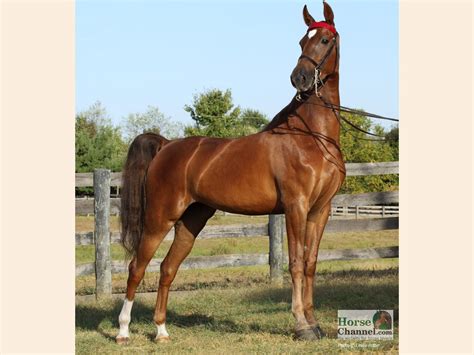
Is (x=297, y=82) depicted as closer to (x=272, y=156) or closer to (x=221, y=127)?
(x=272, y=156)

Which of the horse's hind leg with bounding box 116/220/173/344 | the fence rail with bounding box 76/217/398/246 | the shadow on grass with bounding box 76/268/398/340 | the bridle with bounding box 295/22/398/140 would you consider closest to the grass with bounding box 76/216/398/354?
the shadow on grass with bounding box 76/268/398/340

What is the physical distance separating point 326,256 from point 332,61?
15.4 feet

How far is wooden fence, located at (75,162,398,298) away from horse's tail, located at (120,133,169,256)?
2.37 meters

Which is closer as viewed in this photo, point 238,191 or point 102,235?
point 238,191

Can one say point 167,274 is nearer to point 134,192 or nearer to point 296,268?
point 134,192

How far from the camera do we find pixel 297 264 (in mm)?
5977

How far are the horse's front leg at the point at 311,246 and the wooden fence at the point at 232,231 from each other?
3.46 meters

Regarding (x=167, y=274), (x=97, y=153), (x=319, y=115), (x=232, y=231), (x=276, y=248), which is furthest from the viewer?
(x=97, y=153)

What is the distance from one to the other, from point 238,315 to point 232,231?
7.73 ft

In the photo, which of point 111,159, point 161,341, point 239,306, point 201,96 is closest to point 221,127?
point 201,96

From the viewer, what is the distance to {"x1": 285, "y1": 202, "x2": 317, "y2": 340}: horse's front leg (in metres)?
5.90

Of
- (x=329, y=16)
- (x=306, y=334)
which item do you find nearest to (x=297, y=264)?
(x=306, y=334)

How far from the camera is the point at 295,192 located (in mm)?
5910

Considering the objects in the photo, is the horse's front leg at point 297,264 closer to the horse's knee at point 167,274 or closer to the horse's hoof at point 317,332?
the horse's hoof at point 317,332
